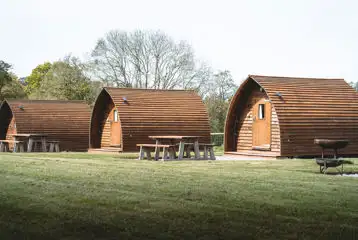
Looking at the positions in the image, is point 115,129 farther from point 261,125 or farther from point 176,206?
point 176,206

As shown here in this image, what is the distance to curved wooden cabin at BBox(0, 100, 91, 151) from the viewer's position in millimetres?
36594

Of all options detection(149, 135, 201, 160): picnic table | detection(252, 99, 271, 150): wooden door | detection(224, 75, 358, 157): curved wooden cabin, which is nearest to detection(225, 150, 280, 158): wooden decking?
detection(224, 75, 358, 157): curved wooden cabin

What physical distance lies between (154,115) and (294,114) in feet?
25.2

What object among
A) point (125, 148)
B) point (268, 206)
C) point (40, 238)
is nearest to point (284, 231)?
point (268, 206)

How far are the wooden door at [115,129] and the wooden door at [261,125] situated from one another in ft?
25.9

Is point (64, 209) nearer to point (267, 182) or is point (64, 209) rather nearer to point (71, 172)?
point (267, 182)

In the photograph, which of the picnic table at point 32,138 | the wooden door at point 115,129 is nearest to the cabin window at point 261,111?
the wooden door at point 115,129

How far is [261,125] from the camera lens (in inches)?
1085

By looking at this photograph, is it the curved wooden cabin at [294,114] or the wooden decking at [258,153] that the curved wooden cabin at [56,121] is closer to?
the curved wooden cabin at [294,114]

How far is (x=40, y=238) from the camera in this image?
7.12 metres

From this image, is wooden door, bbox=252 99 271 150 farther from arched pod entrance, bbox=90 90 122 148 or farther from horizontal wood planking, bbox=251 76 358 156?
arched pod entrance, bbox=90 90 122 148

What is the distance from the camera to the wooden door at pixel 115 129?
33.1m

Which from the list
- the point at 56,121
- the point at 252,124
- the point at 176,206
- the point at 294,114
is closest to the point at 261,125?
the point at 252,124

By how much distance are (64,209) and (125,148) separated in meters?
20.5
